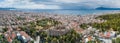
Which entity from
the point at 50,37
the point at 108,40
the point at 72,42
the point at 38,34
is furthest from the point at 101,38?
the point at 38,34

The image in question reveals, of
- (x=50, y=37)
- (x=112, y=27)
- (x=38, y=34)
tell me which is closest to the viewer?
(x=50, y=37)

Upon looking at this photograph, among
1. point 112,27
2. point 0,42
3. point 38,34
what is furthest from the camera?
point 112,27

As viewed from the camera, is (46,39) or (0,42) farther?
(46,39)

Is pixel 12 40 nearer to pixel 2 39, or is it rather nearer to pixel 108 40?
pixel 2 39

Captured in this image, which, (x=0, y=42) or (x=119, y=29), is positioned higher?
(x=0, y=42)

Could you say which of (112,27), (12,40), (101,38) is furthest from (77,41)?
(112,27)

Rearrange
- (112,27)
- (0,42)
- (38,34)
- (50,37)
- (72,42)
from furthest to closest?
(112,27), (38,34), (50,37), (72,42), (0,42)

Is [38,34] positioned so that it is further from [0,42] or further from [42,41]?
[0,42]

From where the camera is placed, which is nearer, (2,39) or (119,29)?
(2,39)

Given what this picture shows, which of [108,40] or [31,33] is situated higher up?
[108,40]
